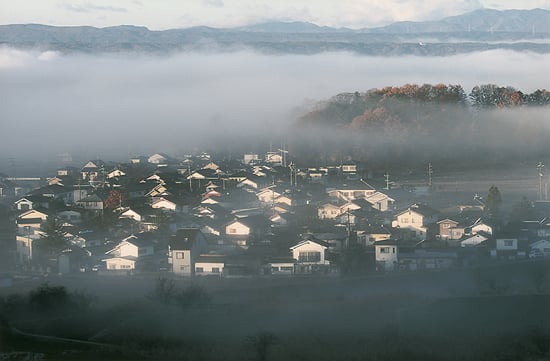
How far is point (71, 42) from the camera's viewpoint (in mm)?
12727

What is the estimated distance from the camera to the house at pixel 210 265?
6336 mm

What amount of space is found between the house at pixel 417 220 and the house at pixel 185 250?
5.91 feet

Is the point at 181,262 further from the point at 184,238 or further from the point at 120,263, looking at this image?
the point at 120,263

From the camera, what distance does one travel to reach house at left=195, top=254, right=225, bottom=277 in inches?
249

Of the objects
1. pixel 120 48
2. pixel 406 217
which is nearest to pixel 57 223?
pixel 406 217

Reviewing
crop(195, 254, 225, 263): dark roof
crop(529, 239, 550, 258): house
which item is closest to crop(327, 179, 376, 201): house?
crop(529, 239, 550, 258): house

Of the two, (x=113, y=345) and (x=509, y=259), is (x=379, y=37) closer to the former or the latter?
(x=509, y=259)

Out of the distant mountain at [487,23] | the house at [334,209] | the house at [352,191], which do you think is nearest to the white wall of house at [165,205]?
the house at [334,209]

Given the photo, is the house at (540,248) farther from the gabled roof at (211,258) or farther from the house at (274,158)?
the house at (274,158)

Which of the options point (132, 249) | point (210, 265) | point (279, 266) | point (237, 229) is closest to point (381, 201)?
point (237, 229)

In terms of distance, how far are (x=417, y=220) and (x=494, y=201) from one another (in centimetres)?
88

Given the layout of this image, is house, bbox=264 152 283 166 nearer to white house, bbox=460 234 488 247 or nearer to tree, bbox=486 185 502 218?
tree, bbox=486 185 502 218

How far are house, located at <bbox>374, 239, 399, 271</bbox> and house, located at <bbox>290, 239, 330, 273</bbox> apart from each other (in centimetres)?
40

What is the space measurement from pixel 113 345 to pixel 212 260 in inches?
59.0
